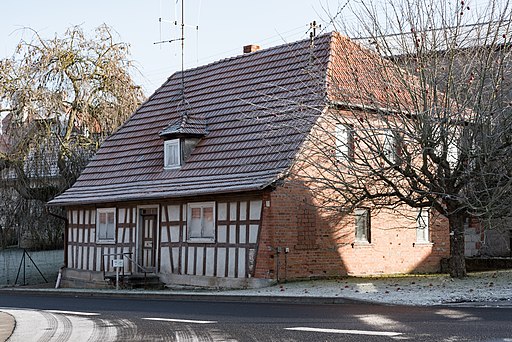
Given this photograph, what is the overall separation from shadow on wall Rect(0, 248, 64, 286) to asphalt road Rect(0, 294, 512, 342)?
19060 mm

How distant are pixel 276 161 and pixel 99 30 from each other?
14.6m

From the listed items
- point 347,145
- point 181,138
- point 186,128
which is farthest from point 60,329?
point 186,128

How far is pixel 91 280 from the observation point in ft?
103

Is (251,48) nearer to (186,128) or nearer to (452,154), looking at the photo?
(186,128)

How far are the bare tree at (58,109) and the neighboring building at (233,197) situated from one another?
7.07 feet

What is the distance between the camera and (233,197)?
83.3 feet

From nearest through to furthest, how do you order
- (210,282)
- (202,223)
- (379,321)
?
(379,321)
(210,282)
(202,223)

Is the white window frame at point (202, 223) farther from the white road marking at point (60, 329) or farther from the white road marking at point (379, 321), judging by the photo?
the white road marking at point (379, 321)

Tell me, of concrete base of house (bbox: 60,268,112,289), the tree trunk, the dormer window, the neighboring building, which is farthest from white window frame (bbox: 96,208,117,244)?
the tree trunk

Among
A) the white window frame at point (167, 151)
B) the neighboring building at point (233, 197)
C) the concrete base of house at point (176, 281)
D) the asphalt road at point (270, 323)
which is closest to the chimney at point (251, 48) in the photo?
the neighboring building at point (233, 197)

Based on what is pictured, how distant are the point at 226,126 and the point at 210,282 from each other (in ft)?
17.8

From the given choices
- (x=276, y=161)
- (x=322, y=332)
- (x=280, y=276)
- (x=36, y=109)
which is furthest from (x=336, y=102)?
(x=36, y=109)

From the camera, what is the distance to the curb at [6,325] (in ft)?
44.5

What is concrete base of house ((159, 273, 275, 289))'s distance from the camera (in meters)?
24.1
